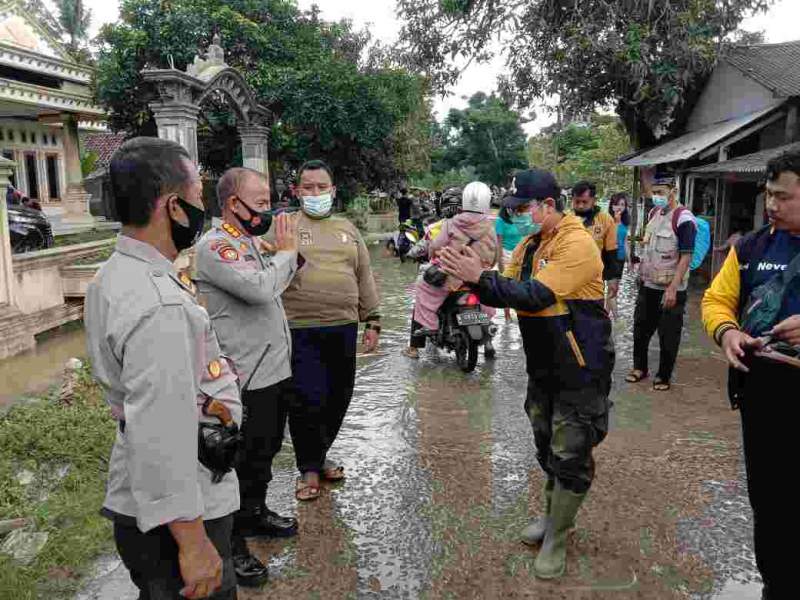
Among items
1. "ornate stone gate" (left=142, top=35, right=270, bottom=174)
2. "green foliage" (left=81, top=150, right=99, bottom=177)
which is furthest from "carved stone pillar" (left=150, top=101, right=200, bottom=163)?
"green foliage" (left=81, top=150, right=99, bottom=177)

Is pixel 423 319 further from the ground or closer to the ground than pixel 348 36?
closer to the ground

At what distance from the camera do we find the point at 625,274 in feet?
43.5

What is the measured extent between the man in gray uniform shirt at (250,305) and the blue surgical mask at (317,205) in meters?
0.55

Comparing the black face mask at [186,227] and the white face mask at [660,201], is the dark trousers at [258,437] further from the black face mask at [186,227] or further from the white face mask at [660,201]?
the white face mask at [660,201]

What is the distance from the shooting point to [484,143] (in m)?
48.2

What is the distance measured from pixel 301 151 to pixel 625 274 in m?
8.71

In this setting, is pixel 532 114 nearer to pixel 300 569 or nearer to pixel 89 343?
pixel 300 569

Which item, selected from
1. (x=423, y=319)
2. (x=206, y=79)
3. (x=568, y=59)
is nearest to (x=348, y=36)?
(x=568, y=59)

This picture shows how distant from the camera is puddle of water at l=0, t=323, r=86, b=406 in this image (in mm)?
5953

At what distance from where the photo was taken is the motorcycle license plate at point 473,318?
20.5 feet

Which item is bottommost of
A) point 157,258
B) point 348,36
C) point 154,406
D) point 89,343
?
point 154,406

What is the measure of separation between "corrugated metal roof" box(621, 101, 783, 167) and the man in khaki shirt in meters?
9.31

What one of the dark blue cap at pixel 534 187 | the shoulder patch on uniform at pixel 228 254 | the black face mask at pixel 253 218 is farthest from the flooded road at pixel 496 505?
the dark blue cap at pixel 534 187

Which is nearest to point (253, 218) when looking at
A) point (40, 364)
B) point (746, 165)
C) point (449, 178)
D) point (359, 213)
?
point (40, 364)
